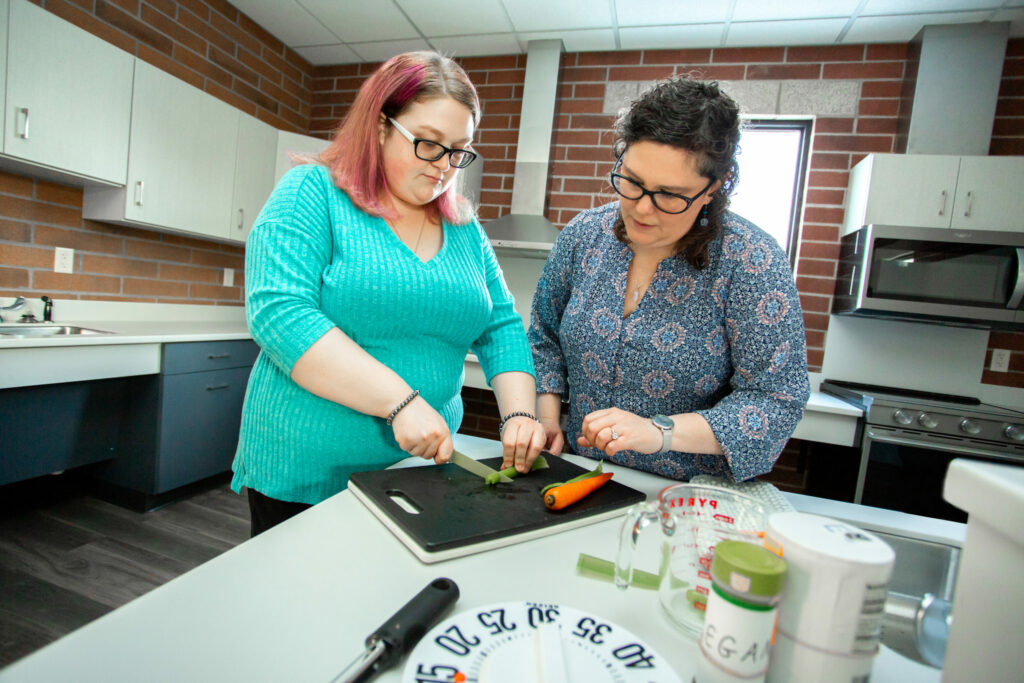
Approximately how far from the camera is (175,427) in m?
2.43

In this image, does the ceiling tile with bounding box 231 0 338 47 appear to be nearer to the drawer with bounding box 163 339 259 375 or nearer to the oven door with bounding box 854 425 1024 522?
Result: the drawer with bounding box 163 339 259 375

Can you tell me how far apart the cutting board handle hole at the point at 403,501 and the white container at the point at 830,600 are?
467 millimetres

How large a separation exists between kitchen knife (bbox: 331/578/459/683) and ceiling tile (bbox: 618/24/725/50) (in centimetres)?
324

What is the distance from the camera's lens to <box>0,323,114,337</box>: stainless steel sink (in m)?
2.12

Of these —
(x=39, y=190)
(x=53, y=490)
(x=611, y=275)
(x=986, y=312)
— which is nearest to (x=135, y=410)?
(x=53, y=490)

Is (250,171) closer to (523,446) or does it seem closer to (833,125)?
(523,446)

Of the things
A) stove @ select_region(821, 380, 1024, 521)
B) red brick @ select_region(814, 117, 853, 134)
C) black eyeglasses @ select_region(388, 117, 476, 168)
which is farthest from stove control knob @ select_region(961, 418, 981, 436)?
black eyeglasses @ select_region(388, 117, 476, 168)

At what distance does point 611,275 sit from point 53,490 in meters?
2.86

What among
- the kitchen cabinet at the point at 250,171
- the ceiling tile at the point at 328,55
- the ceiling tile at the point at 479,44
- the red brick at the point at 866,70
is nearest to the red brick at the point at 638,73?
the ceiling tile at the point at 479,44

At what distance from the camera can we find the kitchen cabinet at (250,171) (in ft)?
9.81

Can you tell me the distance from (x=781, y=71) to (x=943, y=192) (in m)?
1.12

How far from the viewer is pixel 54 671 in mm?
402

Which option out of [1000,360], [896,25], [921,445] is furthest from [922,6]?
[921,445]

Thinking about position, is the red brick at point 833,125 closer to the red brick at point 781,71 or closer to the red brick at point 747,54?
the red brick at point 781,71
